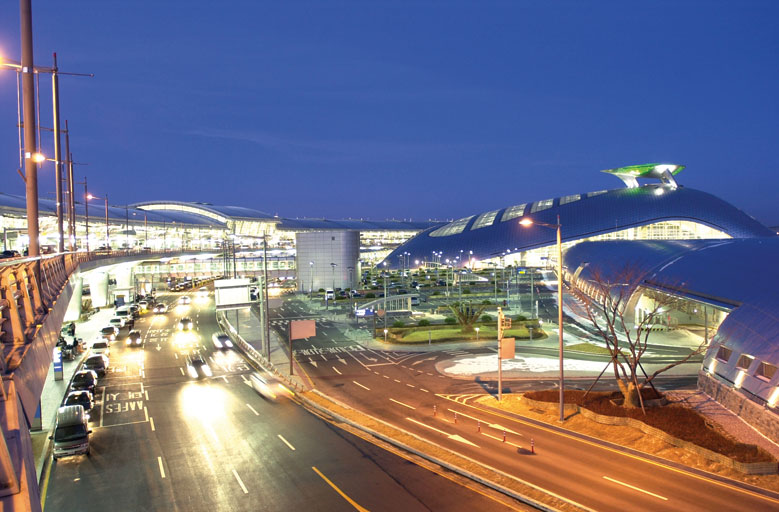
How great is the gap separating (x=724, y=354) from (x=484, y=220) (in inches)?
3404

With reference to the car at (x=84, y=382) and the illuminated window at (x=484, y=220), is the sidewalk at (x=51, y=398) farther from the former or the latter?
the illuminated window at (x=484, y=220)

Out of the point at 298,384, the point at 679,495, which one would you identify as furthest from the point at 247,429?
the point at 679,495

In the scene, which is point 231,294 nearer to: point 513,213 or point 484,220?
point 513,213

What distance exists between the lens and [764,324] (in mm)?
25594

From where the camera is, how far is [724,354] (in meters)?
26.8

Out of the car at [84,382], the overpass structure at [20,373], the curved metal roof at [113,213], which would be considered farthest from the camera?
the curved metal roof at [113,213]

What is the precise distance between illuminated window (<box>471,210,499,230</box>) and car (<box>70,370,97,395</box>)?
86.1 m

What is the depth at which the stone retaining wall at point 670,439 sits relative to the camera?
17.0m

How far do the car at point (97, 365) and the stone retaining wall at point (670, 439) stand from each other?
24769 mm

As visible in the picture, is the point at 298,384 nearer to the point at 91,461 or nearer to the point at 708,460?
the point at 91,461

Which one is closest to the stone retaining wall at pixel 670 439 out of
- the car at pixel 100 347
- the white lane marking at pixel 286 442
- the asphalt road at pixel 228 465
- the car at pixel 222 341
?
the asphalt road at pixel 228 465

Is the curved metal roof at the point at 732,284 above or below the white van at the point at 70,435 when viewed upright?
above

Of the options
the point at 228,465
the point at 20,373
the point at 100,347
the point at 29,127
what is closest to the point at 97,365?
the point at 100,347

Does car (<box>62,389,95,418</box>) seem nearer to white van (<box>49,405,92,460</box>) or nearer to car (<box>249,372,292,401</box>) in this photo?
white van (<box>49,405,92,460</box>)
